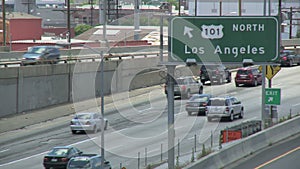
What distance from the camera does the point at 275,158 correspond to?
2980 cm

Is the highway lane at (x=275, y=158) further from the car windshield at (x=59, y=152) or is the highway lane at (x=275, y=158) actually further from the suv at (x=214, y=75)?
the suv at (x=214, y=75)

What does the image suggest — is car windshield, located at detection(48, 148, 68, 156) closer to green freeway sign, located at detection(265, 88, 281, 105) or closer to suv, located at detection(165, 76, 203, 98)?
green freeway sign, located at detection(265, 88, 281, 105)

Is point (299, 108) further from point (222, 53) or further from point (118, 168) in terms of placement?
point (222, 53)

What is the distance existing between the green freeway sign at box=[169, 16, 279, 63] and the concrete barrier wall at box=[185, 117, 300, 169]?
16.4 ft

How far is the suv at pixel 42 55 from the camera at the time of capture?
51688 mm

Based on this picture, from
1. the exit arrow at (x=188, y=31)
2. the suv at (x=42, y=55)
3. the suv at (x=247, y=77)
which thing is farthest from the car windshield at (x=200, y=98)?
the exit arrow at (x=188, y=31)

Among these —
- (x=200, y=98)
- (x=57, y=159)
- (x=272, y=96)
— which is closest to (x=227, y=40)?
(x=57, y=159)

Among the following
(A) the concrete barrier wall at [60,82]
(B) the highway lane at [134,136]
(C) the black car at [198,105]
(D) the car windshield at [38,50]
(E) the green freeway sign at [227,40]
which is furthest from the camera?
(D) the car windshield at [38,50]

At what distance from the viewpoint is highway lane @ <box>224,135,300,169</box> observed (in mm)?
28109

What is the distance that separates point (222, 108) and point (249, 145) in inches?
480

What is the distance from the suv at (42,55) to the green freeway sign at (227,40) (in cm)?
3038

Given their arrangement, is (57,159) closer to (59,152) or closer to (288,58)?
(59,152)

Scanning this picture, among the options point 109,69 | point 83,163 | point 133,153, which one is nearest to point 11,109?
point 109,69

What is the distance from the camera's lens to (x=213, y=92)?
186 ft
